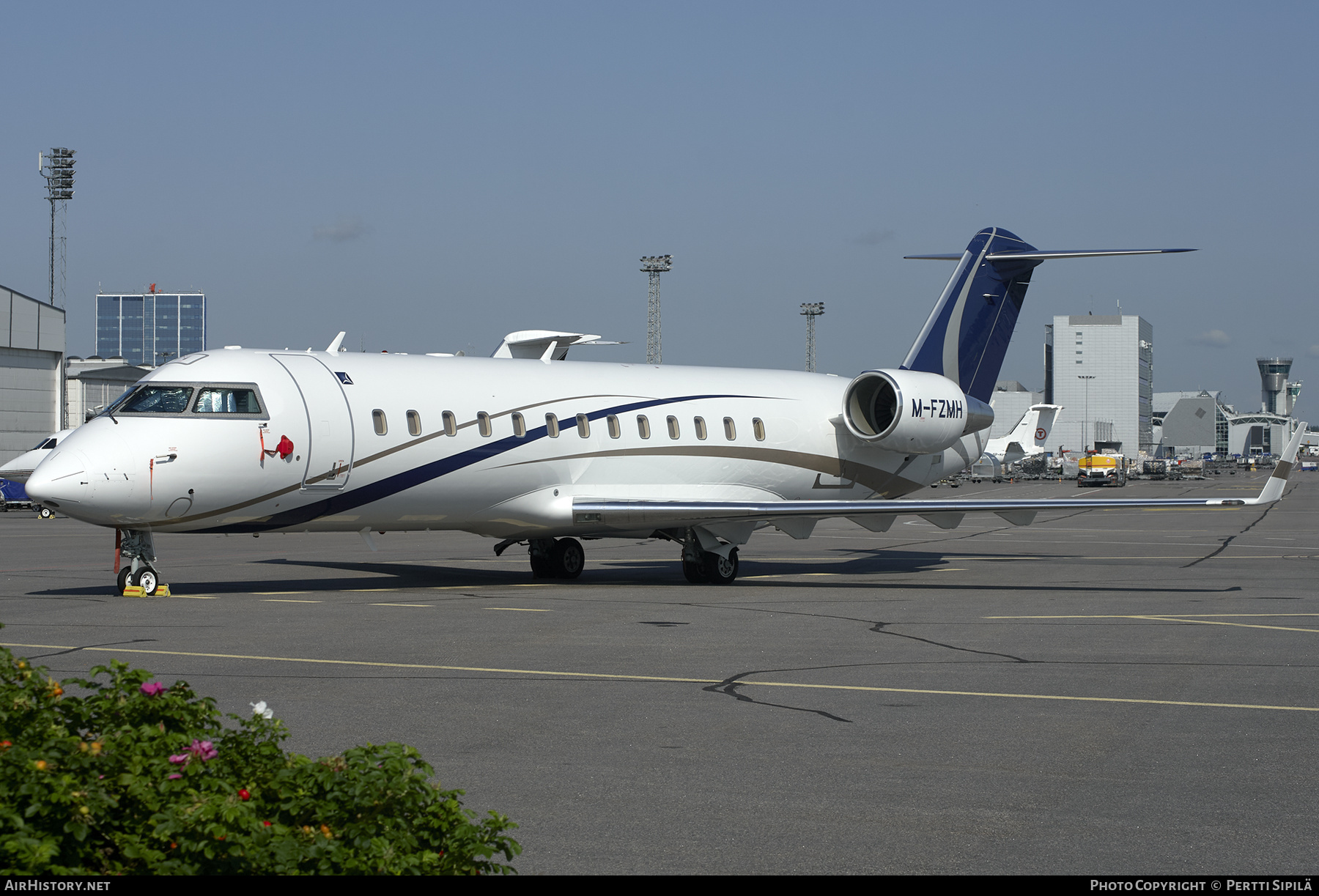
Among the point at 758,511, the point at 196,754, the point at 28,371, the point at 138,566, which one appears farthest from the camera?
the point at 28,371

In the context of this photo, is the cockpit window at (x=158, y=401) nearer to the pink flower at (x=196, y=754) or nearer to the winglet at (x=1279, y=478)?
the pink flower at (x=196, y=754)

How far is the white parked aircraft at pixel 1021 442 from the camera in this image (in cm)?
6147

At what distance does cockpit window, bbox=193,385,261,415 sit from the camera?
54.8 ft

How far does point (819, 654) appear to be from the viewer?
1219 cm

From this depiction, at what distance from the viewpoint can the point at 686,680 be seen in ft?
35.0

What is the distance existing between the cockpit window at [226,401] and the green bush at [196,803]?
41.0ft

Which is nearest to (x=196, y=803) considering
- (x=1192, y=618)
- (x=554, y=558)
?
(x=1192, y=618)

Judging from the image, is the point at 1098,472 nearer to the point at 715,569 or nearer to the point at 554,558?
the point at 715,569

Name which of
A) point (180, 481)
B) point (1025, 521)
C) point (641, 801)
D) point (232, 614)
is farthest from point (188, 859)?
point (1025, 521)

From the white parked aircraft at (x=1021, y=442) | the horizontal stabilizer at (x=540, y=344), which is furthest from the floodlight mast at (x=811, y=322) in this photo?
the horizontal stabilizer at (x=540, y=344)

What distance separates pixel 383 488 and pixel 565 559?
4.43 meters

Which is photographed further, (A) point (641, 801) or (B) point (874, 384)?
(B) point (874, 384)

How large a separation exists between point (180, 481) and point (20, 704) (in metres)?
12.1

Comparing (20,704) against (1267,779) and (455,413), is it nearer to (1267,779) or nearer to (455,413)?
(1267,779)
